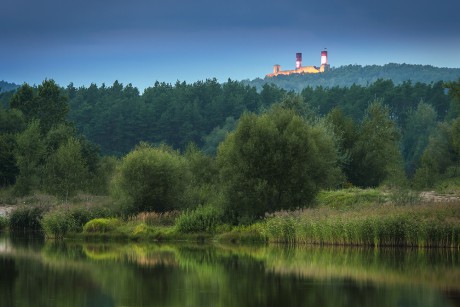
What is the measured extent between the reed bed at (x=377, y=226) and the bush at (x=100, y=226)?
37.7ft

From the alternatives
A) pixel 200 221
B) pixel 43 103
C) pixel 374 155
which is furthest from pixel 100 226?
pixel 43 103

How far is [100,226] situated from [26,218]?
35.5ft

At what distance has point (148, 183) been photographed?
56562 millimetres

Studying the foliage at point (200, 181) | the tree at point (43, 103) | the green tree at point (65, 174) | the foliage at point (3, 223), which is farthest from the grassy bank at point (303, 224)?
the tree at point (43, 103)

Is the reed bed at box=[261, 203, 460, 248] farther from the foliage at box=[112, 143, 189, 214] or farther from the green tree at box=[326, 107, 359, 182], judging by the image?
the green tree at box=[326, 107, 359, 182]

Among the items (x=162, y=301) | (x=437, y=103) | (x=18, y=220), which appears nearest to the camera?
(x=162, y=301)

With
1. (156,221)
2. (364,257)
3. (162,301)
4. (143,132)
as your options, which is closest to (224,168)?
(156,221)

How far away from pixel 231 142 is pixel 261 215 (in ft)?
16.8

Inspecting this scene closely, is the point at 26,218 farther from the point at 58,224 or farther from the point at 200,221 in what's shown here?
the point at 200,221

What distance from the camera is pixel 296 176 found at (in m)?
52.7

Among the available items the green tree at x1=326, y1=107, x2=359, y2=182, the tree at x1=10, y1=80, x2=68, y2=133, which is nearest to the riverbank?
the green tree at x1=326, y1=107, x2=359, y2=182

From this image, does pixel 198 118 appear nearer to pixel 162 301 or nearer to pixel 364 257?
pixel 364 257

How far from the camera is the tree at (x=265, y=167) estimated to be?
51.7 meters

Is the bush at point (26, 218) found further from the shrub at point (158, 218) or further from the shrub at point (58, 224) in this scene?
the shrub at point (158, 218)
